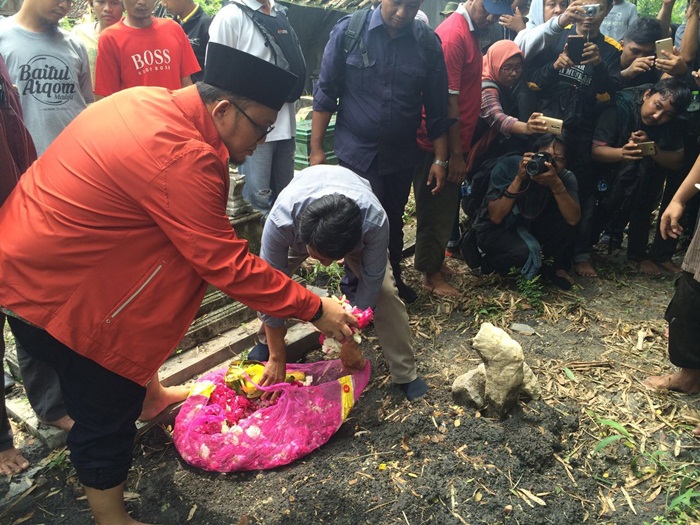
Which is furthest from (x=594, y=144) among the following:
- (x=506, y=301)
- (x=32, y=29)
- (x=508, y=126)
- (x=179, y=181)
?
(x=32, y=29)

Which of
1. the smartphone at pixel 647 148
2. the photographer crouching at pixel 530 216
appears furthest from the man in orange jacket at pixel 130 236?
the smartphone at pixel 647 148

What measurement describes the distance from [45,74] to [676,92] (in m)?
4.42

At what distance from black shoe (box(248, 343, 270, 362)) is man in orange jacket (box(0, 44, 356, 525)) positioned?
124 centimetres

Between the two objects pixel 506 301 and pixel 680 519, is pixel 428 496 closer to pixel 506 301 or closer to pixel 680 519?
pixel 680 519

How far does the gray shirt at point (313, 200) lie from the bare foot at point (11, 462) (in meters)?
1.43

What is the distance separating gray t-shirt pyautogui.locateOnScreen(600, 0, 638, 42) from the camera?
212 inches

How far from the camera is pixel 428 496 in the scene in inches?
95.1

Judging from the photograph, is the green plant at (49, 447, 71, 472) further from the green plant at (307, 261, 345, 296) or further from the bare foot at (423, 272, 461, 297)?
the bare foot at (423, 272, 461, 297)

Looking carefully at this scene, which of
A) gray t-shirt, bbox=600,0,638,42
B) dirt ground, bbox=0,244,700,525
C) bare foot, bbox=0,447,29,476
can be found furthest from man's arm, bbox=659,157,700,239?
bare foot, bbox=0,447,29,476

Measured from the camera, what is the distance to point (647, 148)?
13.5 ft

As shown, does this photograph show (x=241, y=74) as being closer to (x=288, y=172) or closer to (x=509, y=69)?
(x=288, y=172)

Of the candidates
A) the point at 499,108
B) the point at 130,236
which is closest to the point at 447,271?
the point at 499,108

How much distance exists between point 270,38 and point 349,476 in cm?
310

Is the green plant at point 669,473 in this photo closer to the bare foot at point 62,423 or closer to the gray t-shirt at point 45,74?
the bare foot at point 62,423
